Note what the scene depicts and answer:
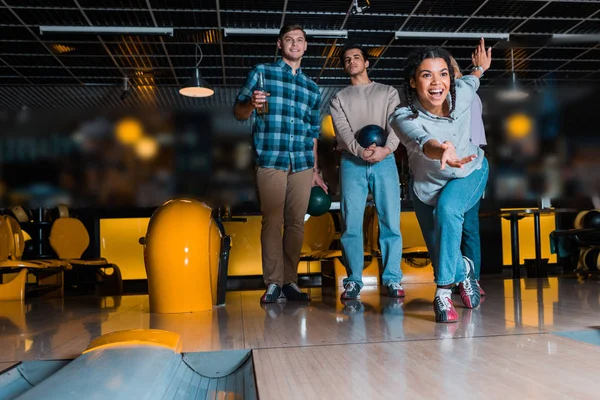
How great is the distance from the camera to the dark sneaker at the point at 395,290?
10.0 ft

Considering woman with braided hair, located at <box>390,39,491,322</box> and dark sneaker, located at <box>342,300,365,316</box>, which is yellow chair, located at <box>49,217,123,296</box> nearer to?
dark sneaker, located at <box>342,300,365,316</box>

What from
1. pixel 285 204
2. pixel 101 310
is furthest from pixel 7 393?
pixel 285 204

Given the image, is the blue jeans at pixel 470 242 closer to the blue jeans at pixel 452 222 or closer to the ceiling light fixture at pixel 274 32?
the blue jeans at pixel 452 222

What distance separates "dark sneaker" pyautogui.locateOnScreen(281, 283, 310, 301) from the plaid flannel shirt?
622mm

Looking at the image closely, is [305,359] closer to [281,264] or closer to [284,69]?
[281,264]

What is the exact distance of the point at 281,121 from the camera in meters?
3.15

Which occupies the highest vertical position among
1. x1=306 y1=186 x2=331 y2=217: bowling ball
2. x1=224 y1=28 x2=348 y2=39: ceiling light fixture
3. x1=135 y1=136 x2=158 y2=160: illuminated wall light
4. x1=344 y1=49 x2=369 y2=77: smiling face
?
x1=224 y1=28 x2=348 y2=39: ceiling light fixture

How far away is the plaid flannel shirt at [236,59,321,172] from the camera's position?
3.12 metres

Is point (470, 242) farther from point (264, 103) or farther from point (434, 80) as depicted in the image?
point (264, 103)

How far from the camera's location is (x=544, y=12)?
271 inches

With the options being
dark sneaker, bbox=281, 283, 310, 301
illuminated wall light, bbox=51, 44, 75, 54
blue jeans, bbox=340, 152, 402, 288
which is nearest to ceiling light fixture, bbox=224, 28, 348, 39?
illuminated wall light, bbox=51, 44, 75, 54

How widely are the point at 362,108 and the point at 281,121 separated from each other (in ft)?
1.46

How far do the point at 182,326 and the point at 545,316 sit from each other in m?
1.28

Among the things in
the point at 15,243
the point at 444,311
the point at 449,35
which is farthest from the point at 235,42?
the point at 444,311
